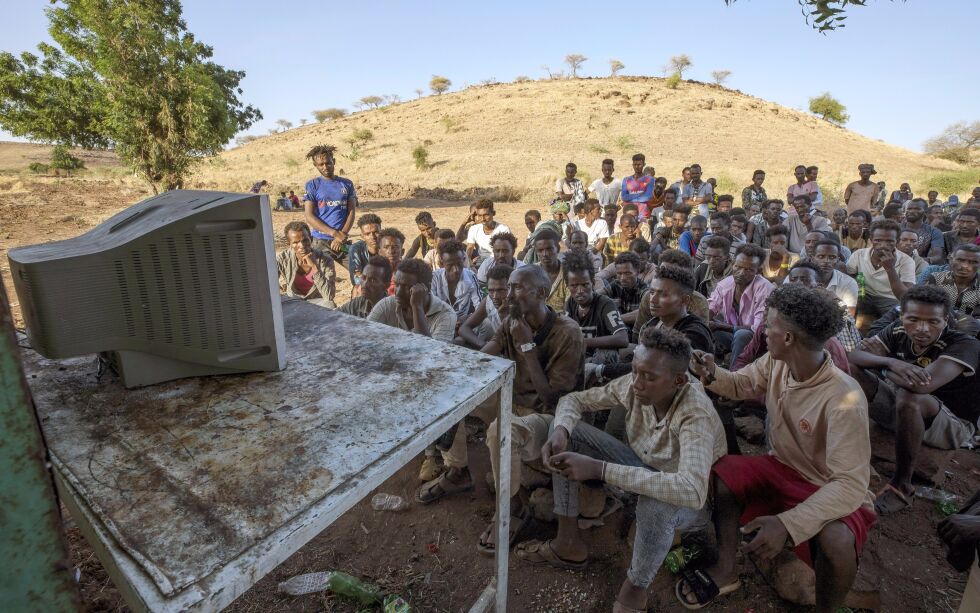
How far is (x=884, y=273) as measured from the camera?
184 inches

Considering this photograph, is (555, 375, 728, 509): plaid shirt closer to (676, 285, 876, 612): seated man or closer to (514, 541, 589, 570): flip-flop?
(676, 285, 876, 612): seated man

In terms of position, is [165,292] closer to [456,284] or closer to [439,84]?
[456,284]

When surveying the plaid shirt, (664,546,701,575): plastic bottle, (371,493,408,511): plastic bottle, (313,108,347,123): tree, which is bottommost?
(371,493,408,511): plastic bottle

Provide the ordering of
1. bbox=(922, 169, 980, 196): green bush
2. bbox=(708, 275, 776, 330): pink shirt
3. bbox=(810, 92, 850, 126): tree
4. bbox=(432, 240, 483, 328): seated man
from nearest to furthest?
bbox=(708, 275, 776, 330): pink shirt < bbox=(432, 240, 483, 328): seated man < bbox=(922, 169, 980, 196): green bush < bbox=(810, 92, 850, 126): tree

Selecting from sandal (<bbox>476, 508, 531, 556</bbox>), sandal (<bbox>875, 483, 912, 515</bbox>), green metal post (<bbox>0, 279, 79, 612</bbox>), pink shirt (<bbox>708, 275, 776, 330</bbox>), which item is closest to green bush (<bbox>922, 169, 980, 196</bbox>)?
pink shirt (<bbox>708, 275, 776, 330</bbox>)

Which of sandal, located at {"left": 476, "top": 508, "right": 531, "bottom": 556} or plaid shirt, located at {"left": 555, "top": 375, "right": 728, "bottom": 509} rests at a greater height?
plaid shirt, located at {"left": 555, "top": 375, "right": 728, "bottom": 509}

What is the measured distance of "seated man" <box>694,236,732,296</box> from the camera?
477 cm

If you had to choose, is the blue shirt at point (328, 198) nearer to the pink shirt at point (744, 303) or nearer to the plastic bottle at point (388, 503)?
the plastic bottle at point (388, 503)

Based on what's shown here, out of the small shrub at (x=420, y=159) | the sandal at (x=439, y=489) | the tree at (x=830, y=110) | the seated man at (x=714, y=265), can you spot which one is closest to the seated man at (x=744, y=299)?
the seated man at (x=714, y=265)

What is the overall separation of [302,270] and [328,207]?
1.20m

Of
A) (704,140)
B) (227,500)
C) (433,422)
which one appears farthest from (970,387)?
(704,140)

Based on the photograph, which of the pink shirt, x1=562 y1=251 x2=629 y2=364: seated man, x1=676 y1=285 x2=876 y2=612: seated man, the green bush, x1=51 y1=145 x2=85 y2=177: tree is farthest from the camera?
x1=51 y1=145 x2=85 y2=177: tree

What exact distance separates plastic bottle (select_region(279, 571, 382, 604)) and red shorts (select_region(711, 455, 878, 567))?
170 cm

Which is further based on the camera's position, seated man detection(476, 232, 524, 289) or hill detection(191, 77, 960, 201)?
hill detection(191, 77, 960, 201)
